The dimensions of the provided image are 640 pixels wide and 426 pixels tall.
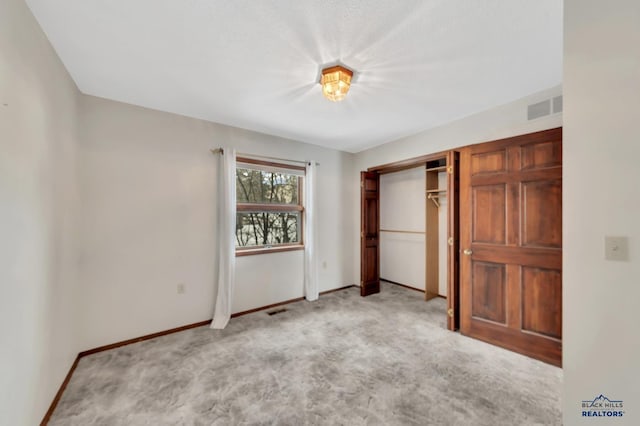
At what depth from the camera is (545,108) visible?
2455mm

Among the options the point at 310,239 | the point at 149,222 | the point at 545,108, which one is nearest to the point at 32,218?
the point at 149,222

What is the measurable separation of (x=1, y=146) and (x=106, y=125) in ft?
5.51

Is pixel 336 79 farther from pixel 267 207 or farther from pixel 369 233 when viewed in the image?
pixel 369 233

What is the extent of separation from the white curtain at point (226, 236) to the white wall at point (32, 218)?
138 centimetres

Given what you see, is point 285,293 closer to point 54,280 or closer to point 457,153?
point 54,280

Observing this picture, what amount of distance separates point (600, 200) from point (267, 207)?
336cm

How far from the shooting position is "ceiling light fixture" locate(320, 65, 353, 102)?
1.98 m

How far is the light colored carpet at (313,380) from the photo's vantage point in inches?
67.1

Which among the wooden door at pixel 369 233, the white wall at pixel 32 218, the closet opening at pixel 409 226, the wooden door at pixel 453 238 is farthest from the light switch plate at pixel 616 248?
the wooden door at pixel 369 233

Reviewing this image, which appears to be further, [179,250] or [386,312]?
[386,312]

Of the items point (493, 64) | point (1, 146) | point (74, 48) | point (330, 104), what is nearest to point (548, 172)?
point (493, 64)

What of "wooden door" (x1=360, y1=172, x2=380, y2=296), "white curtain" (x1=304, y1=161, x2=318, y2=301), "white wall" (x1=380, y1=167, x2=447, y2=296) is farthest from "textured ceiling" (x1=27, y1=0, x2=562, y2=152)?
"white wall" (x1=380, y1=167, x2=447, y2=296)

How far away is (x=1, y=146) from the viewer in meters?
1.20

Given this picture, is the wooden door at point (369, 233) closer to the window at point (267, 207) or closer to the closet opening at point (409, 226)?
the closet opening at point (409, 226)
